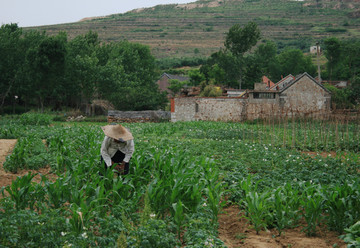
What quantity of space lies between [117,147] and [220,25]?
417 ft

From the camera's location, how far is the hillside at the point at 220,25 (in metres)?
108

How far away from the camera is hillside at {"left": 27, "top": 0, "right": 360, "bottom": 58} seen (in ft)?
353

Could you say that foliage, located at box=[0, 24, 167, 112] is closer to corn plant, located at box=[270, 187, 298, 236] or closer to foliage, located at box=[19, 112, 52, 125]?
foliage, located at box=[19, 112, 52, 125]

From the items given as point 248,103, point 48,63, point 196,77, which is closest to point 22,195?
point 248,103

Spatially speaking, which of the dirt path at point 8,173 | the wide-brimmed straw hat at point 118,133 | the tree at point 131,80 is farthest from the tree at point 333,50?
the wide-brimmed straw hat at point 118,133

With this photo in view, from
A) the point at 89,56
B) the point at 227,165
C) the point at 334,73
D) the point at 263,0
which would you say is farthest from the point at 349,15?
the point at 227,165

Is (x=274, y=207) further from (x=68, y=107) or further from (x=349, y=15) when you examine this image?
(x=349, y=15)

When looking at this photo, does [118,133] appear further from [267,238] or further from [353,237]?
[353,237]

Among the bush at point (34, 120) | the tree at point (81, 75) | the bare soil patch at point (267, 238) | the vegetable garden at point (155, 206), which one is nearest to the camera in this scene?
the vegetable garden at point (155, 206)

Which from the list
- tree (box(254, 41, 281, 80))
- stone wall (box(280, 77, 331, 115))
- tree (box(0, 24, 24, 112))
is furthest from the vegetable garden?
tree (box(254, 41, 281, 80))

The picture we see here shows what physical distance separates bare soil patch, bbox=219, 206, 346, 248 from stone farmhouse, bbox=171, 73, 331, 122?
26.6 m

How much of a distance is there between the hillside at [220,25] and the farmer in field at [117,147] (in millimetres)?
93631

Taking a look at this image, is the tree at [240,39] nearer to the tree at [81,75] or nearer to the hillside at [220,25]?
the tree at [81,75]

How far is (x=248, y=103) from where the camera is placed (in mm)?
34594
